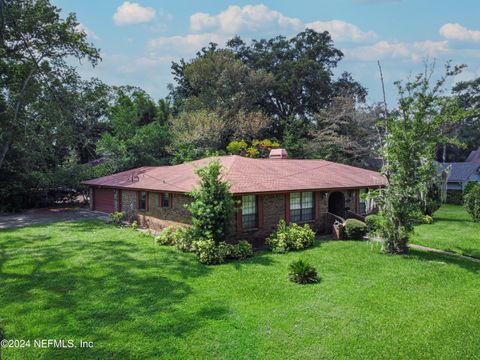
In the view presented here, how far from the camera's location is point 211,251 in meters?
13.1

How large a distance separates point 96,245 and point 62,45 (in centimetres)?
1253

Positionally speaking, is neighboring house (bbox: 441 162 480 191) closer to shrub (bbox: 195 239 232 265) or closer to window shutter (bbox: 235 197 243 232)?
window shutter (bbox: 235 197 243 232)

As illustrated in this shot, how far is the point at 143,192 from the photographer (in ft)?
67.4

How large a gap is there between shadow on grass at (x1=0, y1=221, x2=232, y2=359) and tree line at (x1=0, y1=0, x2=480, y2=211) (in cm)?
500

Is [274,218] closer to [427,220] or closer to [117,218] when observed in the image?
[117,218]

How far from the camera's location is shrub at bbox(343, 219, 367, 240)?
16938 millimetres

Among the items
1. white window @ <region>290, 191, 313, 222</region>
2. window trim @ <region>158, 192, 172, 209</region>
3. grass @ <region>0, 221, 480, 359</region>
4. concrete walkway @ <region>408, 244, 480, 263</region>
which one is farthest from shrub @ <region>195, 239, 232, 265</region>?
concrete walkway @ <region>408, 244, 480, 263</region>

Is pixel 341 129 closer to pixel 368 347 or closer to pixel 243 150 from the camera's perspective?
pixel 243 150

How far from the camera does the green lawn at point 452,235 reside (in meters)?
16.2

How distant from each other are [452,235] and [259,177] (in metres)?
11.2

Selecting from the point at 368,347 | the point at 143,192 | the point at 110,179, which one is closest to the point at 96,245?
the point at 143,192

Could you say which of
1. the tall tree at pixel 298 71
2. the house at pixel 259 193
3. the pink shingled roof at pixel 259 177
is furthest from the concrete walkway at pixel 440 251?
the tall tree at pixel 298 71

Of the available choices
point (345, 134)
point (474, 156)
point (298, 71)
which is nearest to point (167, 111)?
point (298, 71)

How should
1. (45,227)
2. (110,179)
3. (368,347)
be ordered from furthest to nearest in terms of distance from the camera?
(110,179)
(45,227)
(368,347)
